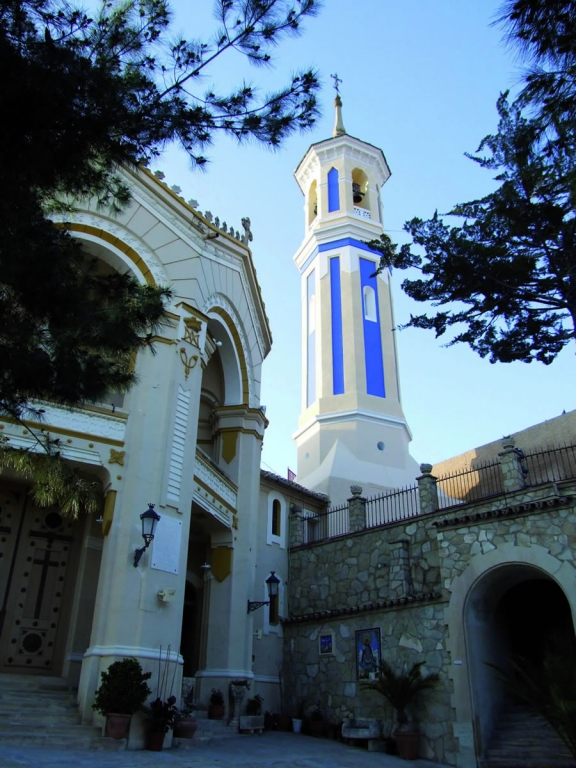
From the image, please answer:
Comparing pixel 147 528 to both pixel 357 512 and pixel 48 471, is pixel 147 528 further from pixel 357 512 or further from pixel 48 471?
pixel 357 512

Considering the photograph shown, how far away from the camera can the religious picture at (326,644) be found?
653 inches

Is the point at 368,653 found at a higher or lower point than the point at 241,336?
lower

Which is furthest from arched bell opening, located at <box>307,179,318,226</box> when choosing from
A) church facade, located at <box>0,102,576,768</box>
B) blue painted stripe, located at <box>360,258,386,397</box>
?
church facade, located at <box>0,102,576,768</box>

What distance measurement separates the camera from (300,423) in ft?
84.7

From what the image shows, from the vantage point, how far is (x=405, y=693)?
533 inches

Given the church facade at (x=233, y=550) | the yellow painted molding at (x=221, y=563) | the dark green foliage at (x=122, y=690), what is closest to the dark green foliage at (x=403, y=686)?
the church facade at (x=233, y=550)

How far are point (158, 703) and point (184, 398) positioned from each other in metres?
5.96

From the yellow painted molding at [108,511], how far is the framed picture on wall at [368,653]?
660cm

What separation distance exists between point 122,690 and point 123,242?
29.8ft

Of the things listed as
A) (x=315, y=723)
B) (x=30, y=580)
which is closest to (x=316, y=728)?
(x=315, y=723)

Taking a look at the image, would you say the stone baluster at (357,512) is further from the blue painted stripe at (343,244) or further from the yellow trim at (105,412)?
the blue painted stripe at (343,244)

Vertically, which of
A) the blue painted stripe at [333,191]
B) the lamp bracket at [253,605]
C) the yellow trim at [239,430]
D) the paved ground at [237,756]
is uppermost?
the blue painted stripe at [333,191]

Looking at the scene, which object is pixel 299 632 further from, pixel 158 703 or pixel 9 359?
pixel 9 359

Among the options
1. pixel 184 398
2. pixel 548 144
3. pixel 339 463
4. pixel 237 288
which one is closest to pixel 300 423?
pixel 339 463
